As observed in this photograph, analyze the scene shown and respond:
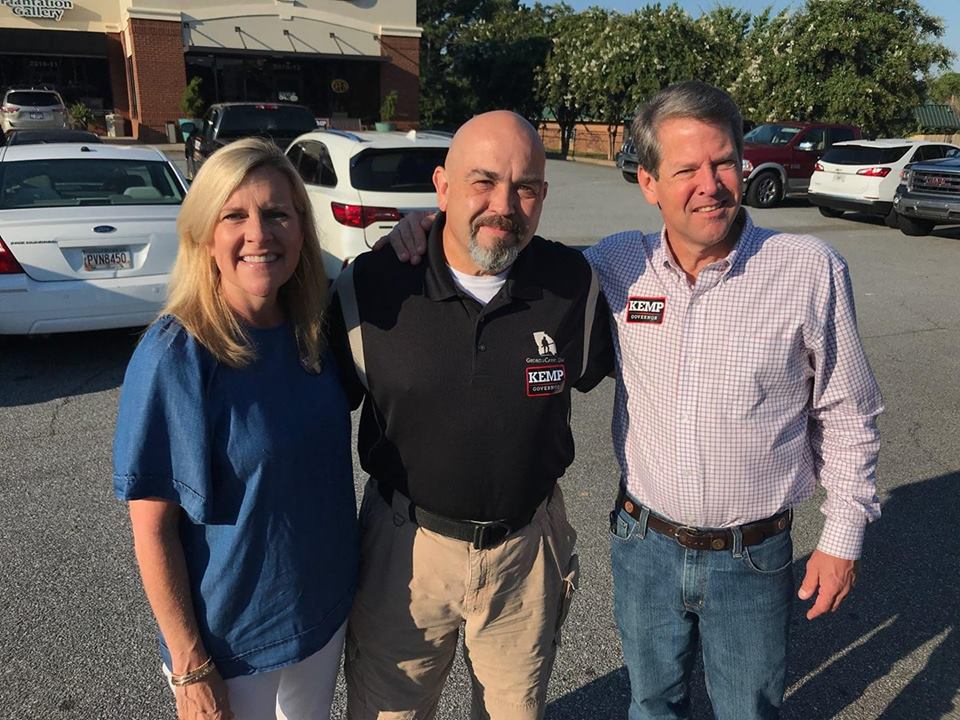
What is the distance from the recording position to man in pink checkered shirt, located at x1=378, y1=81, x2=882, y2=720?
6.13 feet

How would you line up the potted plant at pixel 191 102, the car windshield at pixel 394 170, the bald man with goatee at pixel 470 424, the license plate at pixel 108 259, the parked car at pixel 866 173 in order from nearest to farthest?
1. the bald man with goatee at pixel 470 424
2. the license plate at pixel 108 259
3. the car windshield at pixel 394 170
4. the parked car at pixel 866 173
5. the potted plant at pixel 191 102

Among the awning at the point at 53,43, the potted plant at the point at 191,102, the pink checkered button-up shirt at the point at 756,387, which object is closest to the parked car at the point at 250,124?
the potted plant at the point at 191,102

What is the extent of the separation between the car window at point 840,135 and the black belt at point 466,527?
59.6 ft

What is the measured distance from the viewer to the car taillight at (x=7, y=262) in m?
5.29

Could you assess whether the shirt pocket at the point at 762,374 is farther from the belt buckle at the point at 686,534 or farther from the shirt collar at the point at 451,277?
the shirt collar at the point at 451,277

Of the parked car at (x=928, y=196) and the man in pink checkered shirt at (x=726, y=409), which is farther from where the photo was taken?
the parked car at (x=928, y=196)

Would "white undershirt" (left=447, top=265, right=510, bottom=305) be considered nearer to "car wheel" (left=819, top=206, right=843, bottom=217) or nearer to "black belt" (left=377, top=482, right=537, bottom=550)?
"black belt" (left=377, top=482, right=537, bottom=550)

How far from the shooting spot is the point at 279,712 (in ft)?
6.32

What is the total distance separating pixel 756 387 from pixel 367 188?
18.6 ft

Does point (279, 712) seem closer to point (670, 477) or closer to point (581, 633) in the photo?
point (670, 477)

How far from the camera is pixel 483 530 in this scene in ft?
6.53

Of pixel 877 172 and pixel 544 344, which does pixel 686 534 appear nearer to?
pixel 544 344

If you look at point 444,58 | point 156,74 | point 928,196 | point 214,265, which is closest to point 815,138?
point 928,196

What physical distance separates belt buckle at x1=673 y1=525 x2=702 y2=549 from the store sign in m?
33.0
